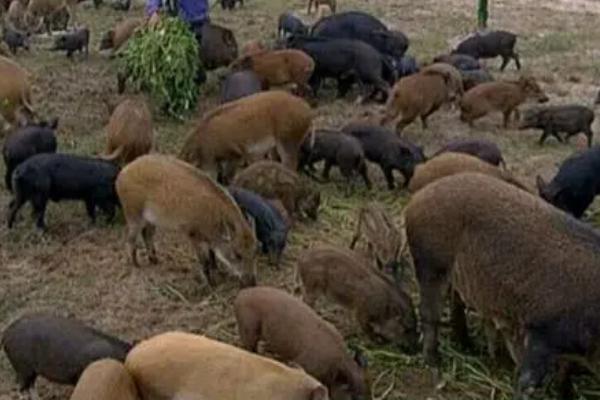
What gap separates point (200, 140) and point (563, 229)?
4.14 metres

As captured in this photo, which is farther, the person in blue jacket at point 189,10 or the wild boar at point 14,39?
the wild boar at point 14,39

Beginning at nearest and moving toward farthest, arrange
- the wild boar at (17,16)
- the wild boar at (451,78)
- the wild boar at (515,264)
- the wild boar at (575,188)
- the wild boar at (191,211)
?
the wild boar at (515,264) < the wild boar at (191,211) < the wild boar at (575,188) < the wild boar at (451,78) < the wild boar at (17,16)

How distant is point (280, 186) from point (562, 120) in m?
3.66

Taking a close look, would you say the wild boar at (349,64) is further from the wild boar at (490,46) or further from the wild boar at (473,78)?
the wild boar at (490,46)

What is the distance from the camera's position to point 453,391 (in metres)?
6.89

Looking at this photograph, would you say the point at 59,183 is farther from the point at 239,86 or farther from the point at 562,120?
the point at 562,120

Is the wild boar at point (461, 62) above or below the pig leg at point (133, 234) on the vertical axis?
below

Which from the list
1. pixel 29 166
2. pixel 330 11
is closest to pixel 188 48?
pixel 29 166

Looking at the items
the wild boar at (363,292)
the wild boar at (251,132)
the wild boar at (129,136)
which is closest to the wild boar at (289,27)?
the wild boar at (251,132)

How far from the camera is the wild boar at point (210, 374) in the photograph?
5.59 m

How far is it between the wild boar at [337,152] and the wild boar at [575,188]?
5.52 feet

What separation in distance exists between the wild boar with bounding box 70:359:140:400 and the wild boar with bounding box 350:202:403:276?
2705mm

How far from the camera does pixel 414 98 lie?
11.7 meters

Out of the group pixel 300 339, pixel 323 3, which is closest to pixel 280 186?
pixel 300 339
